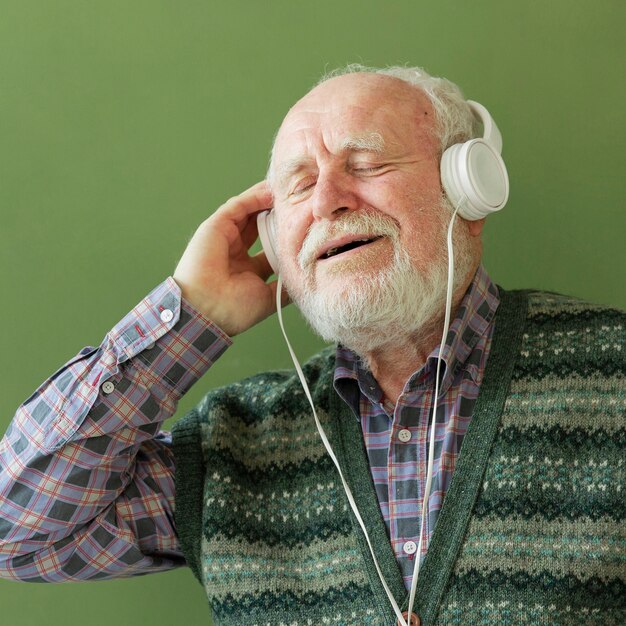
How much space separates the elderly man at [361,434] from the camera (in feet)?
5.12

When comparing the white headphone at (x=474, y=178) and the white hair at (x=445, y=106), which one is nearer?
the white headphone at (x=474, y=178)

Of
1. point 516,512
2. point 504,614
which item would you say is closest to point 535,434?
point 516,512

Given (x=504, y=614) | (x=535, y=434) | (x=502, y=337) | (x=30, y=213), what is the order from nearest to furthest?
(x=504, y=614) < (x=535, y=434) < (x=502, y=337) < (x=30, y=213)

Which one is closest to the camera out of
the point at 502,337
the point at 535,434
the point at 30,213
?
the point at 535,434

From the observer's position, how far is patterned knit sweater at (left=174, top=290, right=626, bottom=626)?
153 centimetres

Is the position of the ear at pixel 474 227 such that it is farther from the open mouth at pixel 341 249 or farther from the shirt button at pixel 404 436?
the shirt button at pixel 404 436

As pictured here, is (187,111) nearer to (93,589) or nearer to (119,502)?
(119,502)

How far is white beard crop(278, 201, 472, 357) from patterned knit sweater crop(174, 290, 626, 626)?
16 centimetres

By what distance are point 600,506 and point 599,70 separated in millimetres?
1053

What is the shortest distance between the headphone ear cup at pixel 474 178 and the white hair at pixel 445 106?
0.07 metres

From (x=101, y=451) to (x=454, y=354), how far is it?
0.68 metres

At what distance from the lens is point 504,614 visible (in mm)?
1509

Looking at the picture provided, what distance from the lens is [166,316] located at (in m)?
1.72

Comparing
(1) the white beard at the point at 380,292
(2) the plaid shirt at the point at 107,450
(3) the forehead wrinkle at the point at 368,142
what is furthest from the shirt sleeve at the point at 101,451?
(3) the forehead wrinkle at the point at 368,142
